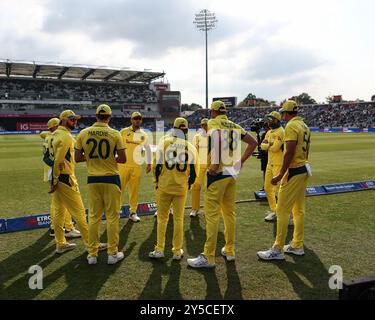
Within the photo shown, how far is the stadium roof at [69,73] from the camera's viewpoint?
192ft

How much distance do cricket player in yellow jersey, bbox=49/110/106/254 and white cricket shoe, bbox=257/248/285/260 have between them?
2881mm

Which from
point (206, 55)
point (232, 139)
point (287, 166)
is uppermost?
point (206, 55)

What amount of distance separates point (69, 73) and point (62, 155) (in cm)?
6729

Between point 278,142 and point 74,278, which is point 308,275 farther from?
point 74,278

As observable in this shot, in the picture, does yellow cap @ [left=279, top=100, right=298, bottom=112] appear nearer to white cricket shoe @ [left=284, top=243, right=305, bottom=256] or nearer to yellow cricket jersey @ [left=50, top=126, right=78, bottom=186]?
white cricket shoe @ [left=284, top=243, right=305, bottom=256]

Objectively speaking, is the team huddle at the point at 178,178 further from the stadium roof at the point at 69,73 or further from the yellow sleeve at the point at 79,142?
the stadium roof at the point at 69,73

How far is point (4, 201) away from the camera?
9.46 metres

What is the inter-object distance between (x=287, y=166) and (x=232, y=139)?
1.02 m

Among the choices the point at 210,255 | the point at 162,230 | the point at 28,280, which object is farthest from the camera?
the point at 162,230

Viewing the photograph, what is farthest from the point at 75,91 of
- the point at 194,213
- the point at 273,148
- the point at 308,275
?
the point at 308,275

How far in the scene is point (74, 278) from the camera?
183 inches

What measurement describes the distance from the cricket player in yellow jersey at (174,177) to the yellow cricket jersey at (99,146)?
740 millimetres

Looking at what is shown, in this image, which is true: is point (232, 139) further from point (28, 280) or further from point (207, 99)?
point (207, 99)
